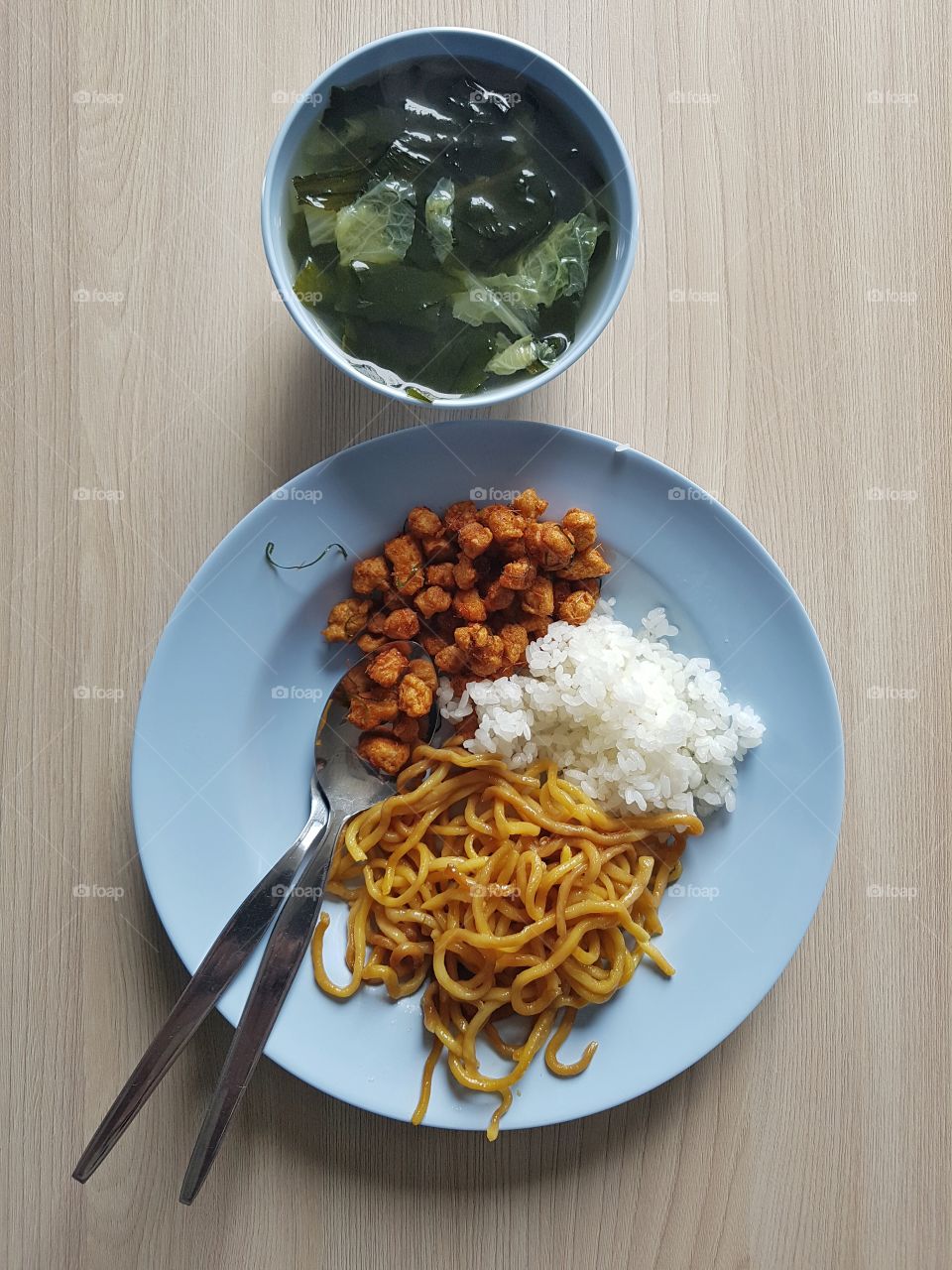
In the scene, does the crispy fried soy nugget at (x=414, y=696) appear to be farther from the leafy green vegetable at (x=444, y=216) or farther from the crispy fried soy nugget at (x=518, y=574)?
the leafy green vegetable at (x=444, y=216)

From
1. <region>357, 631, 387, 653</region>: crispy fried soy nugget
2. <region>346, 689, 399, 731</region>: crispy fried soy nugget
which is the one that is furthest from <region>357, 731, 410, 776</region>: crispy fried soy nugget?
<region>357, 631, 387, 653</region>: crispy fried soy nugget

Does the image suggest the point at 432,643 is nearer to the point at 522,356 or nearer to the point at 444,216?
the point at 522,356

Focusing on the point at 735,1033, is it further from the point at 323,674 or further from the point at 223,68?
the point at 223,68

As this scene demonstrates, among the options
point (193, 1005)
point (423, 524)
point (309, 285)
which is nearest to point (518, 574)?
point (423, 524)

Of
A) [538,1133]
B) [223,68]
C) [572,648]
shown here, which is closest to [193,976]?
[538,1133]

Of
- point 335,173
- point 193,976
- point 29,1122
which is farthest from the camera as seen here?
point 29,1122
